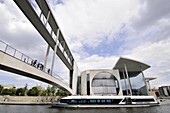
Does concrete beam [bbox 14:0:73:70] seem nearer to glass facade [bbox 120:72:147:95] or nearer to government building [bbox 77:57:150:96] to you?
government building [bbox 77:57:150:96]

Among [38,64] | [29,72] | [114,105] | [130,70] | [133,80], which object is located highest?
[130,70]

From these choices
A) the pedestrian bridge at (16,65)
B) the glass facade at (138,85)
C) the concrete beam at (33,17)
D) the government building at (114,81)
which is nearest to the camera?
the pedestrian bridge at (16,65)

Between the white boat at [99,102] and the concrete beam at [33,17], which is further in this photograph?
the white boat at [99,102]

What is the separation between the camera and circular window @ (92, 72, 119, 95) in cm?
3938

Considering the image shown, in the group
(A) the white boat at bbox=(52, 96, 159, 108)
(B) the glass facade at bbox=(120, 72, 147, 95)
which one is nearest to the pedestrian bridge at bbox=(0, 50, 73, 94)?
(A) the white boat at bbox=(52, 96, 159, 108)

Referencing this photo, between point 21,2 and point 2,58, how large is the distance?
5730 mm

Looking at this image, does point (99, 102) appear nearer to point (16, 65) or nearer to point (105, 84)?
point (105, 84)

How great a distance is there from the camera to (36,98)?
1829 inches

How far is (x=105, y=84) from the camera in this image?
40.4 m

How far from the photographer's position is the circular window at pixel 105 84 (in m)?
39.4

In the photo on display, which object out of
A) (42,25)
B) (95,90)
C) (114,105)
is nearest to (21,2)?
(42,25)

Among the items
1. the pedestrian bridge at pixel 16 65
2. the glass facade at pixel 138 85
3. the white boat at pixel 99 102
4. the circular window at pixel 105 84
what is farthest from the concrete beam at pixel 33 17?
the glass facade at pixel 138 85

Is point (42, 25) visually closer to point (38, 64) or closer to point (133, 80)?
point (38, 64)

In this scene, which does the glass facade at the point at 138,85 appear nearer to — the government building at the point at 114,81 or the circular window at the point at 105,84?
the government building at the point at 114,81
